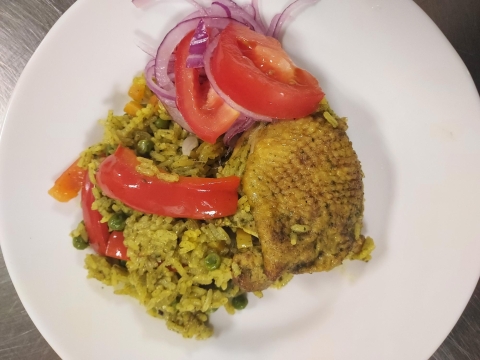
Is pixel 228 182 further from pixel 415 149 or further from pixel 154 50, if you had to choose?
pixel 415 149

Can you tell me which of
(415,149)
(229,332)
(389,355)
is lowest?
(229,332)

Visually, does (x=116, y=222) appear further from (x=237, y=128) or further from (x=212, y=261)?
(x=237, y=128)

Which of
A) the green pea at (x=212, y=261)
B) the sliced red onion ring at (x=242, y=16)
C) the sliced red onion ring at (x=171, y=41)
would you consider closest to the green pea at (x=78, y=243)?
the green pea at (x=212, y=261)

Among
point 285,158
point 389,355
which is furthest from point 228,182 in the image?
point 389,355

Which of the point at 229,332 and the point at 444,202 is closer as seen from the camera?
the point at 444,202

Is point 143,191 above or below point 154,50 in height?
below

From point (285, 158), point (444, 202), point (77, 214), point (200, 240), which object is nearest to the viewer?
point (285, 158)

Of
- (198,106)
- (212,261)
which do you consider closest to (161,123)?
(198,106)
